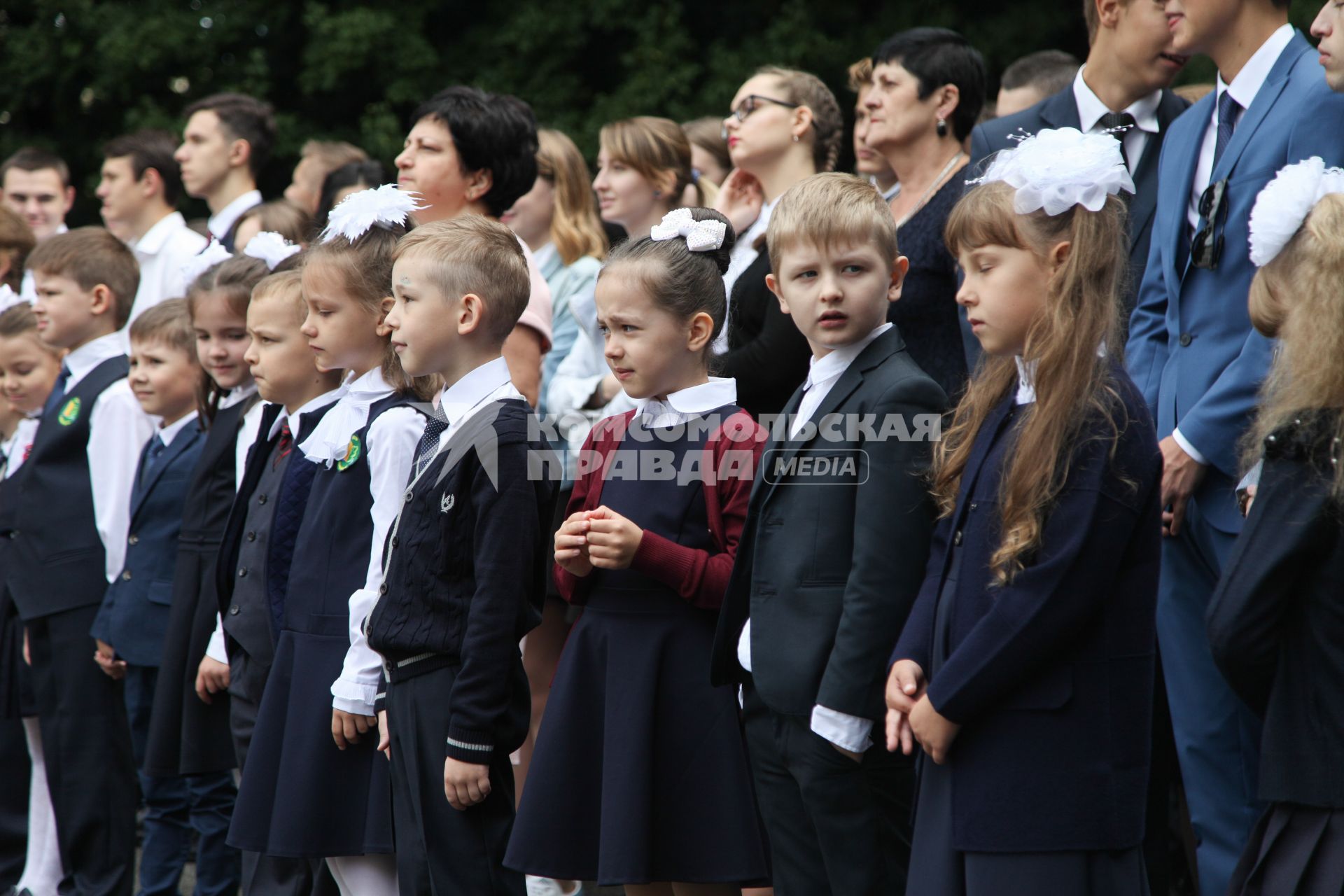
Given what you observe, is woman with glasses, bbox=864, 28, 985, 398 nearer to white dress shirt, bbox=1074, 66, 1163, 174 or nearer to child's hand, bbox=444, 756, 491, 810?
white dress shirt, bbox=1074, 66, 1163, 174

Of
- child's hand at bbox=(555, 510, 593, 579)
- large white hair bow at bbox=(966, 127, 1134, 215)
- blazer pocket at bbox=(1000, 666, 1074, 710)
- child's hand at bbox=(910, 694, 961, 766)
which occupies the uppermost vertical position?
large white hair bow at bbox=(966, 127, 1134, 215)

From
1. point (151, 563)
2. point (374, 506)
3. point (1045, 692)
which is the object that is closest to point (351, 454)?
point (374, 506)

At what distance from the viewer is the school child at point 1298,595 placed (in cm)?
254

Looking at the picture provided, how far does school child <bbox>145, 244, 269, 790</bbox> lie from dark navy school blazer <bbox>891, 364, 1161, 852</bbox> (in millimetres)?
2573

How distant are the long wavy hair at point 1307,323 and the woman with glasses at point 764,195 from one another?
5.97 ft

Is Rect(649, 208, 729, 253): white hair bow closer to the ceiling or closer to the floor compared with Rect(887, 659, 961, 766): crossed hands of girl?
closer to the ceiling

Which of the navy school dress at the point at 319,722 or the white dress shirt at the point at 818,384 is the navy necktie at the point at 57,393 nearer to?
the navy school dress at the point at 319,722

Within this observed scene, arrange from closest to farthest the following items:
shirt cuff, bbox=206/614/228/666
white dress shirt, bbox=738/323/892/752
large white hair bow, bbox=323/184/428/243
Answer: white dress shirt, bbox=738/323/892/752 < large white hair bow, bbox=323/184/428/243 < shirt cuff, bbox=206/614/228/666

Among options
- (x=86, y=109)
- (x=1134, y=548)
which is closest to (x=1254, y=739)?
(x=1134, y=548)

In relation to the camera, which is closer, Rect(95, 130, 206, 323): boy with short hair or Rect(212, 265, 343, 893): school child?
Rect(212, 265, 343, 893): school child

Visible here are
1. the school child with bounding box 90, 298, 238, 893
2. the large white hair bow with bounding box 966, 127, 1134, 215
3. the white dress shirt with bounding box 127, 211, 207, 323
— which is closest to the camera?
the large white hair bow with bounding box 966, 127, 1134, 215

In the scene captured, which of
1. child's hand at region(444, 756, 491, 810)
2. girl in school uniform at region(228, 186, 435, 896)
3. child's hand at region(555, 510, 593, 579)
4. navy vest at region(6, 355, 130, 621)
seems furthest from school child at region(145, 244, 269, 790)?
child's hand at region(555, 510, 593, 579)

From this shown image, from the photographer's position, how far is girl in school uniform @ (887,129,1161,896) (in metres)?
2.63

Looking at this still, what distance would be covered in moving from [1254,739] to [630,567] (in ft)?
4.82
